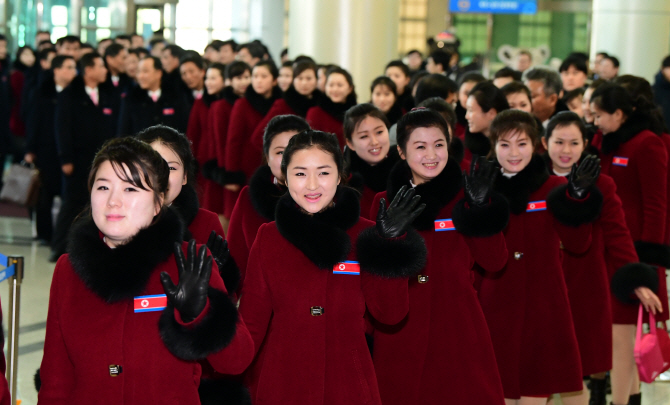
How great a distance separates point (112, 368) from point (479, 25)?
19875 millimetres

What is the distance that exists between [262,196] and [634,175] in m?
2.03

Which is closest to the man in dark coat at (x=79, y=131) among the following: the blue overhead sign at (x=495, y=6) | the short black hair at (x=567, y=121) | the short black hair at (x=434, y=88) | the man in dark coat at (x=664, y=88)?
the short black hair at (x=434, y=88)

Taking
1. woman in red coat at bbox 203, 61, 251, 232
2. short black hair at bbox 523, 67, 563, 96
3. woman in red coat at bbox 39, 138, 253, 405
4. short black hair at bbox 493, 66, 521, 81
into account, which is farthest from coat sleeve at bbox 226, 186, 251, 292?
woman in red coat at bbox 203, 61, 251, 232

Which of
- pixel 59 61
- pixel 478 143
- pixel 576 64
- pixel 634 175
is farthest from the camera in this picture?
pixel 59 61

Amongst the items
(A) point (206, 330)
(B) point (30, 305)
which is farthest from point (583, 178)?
(B) point (30, 305)

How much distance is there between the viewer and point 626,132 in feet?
13.7

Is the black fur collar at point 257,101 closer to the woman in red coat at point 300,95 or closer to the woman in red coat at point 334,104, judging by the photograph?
the woman in red coat at point 300,95

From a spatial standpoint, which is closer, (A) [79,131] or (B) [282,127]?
(B) [282,127]

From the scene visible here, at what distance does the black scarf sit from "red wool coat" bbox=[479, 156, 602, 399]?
3.27 ft

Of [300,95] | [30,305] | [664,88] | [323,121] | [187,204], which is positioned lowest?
[30,305]

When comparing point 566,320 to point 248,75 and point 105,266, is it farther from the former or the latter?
point 248,75

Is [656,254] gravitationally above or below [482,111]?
below

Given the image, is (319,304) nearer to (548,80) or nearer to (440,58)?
(548,80)

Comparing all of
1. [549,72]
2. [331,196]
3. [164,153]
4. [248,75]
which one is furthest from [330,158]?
[248,75]
